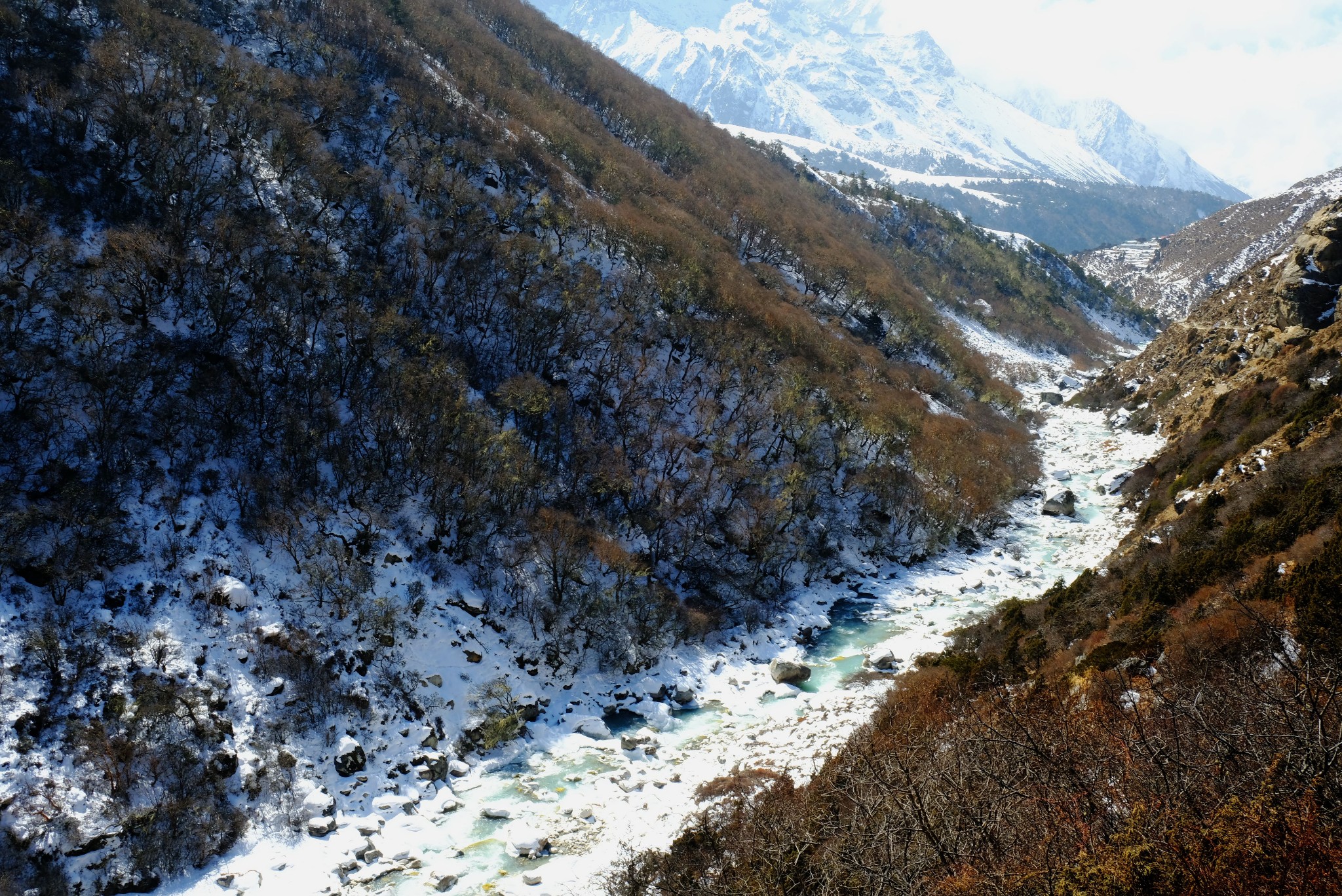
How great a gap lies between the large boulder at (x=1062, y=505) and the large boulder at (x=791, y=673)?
3068 cm

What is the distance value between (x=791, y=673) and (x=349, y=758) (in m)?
19.4

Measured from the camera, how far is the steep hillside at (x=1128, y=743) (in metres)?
6.93

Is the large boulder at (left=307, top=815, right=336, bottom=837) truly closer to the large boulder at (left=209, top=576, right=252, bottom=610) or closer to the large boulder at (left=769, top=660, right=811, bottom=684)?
the large boulder at (left=209, top=576, right=252, bottom=610)

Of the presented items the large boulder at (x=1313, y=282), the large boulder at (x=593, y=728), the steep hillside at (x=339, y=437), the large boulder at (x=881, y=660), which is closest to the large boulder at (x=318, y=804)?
the steep hillside at (x=339, y=437)

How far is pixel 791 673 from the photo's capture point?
31.2 metres

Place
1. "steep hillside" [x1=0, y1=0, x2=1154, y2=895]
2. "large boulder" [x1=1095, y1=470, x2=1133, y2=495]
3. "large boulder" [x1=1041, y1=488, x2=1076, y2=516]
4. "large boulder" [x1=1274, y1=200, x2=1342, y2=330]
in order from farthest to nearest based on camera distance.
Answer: "large boulder" [x1=1095, y1=470, x2=1133, y2=495]
"large boulder" [x1=1041, y1=488, x2=1076, y2=516]
"large boulder" [x1=1274, y1=200, x2=1342, y2=330]
"steep hillside" [x1=0, y1=0, x2=1154, y2=895]

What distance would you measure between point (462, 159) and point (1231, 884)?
65433 millimetres

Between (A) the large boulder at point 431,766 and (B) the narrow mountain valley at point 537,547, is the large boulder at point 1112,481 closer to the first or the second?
(B) the narrow mountain valley at point 537,547

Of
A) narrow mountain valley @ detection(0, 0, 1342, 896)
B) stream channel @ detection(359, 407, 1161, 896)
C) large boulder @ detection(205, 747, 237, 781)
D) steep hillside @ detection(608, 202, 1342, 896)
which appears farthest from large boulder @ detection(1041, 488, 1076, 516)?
large boulder @ detection(205, 747, 237, 781)

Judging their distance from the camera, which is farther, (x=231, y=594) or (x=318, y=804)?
(x=231, y=594)

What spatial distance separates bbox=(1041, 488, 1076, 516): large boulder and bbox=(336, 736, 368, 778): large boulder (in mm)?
50095

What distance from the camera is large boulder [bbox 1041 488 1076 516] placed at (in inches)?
1964

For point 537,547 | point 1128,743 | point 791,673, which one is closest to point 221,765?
point 537,547

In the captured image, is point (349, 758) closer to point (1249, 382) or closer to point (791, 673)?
point (791, 673)
